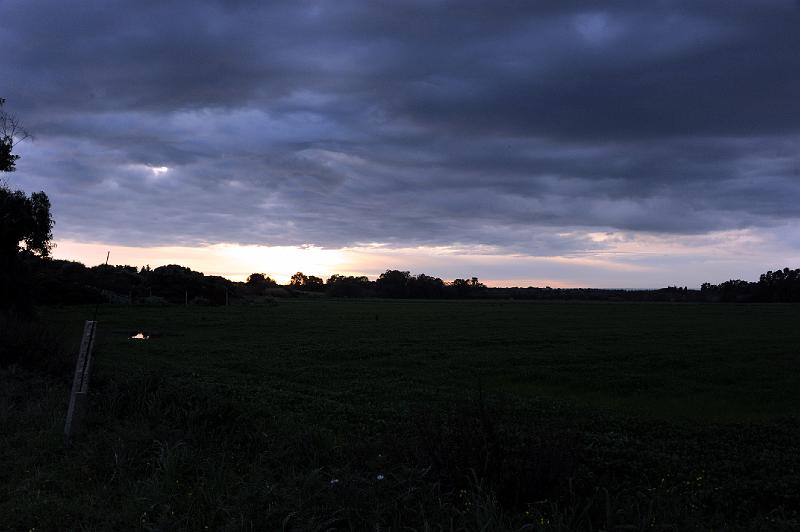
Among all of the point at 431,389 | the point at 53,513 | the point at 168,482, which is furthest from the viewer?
the point at 431,389

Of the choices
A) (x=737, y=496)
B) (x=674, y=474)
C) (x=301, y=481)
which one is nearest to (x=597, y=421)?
(x=674, y=474)

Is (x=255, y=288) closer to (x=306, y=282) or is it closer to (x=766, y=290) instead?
(x=306, y=282)

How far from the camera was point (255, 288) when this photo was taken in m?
130

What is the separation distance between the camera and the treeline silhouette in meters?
56.9

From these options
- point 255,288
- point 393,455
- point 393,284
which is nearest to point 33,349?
point 393,455

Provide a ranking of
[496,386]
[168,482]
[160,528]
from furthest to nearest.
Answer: [496,386] → [168,482] → [160,528]

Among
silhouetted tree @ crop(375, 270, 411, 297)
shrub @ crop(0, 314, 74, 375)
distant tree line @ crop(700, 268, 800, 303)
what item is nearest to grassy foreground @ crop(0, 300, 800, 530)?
shrub @ crop(0, 314, 74, 375)

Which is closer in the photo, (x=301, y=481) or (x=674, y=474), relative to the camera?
(x=301, y=481)

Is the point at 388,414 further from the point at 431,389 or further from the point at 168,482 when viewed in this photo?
the point at 168,482

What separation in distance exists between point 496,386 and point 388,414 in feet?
17.6

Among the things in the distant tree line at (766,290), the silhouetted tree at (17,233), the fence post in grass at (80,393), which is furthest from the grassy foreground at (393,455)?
the distant tree line at (766,290)

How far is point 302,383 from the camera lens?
15562 mm

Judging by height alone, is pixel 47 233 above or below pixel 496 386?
above

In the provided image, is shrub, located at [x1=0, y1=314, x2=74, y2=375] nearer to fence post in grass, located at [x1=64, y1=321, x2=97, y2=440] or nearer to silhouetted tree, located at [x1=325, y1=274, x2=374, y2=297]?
fence post in grass, located at [x1=64, y1=321, x2=97, y2=440]
